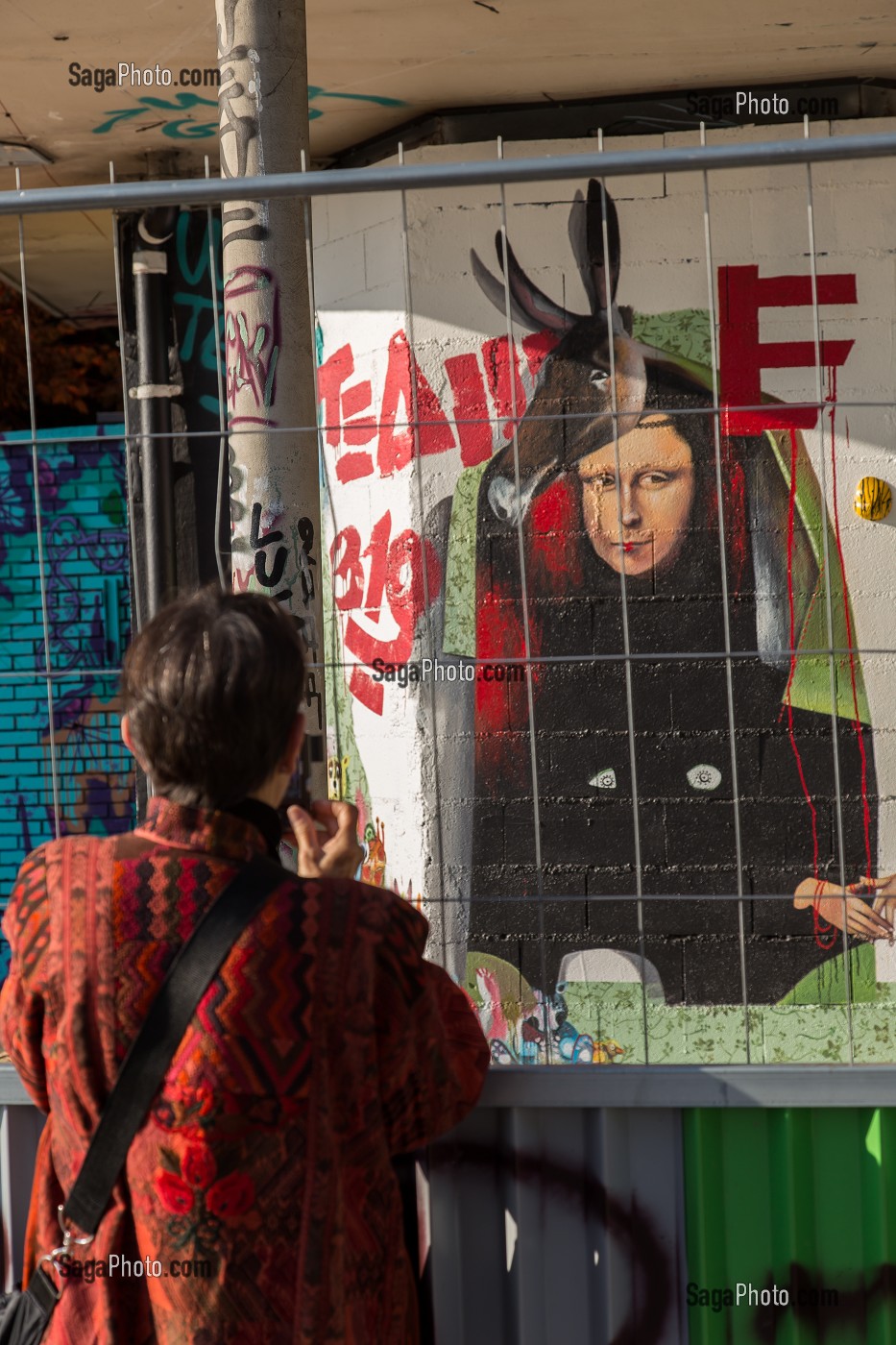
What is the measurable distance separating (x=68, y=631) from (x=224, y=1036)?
18.4 feet

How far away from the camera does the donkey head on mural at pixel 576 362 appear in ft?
14.6

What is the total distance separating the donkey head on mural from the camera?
444 centimetres

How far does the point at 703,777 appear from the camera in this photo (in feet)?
14.7

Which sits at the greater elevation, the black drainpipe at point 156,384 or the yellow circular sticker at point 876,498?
the black drainpipe at point 156,384

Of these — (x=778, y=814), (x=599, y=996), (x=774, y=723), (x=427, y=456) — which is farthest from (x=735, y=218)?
(x=599, y=996)

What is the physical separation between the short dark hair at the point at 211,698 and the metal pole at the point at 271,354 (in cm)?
114

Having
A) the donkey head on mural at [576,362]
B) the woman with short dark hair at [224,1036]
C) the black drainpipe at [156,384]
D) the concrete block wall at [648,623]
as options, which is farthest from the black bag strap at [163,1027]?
the black drainpipe at [156,384]

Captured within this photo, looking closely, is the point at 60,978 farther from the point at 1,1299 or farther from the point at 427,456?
the point at 427,456

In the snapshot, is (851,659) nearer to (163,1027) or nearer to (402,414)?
(402,414)

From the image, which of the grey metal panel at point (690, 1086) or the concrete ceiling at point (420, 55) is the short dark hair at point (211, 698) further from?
the concrete ceiling at point (420, 55)

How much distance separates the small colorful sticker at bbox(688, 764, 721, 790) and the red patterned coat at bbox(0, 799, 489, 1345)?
10.0 feet

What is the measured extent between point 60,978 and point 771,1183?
44.0 inches

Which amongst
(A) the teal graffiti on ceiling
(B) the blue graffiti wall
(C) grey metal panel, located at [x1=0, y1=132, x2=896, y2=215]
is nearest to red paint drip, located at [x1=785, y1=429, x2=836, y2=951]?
(A) the teal graffiti on ceiling

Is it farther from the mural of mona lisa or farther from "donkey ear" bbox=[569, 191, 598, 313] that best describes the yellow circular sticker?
"donkey ear" bbox=[569, 191, 598, 313]
